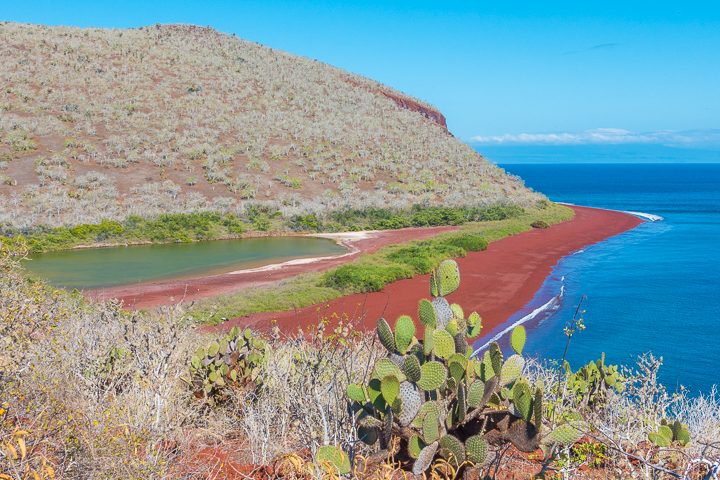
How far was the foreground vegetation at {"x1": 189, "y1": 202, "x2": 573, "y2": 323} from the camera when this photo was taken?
687 inches

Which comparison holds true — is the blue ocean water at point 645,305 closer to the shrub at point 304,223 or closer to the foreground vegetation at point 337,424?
the foreground vegetation at point 337,424

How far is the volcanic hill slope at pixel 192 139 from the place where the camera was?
3844 centimetres

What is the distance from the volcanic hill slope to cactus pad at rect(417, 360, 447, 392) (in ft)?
Result: 104

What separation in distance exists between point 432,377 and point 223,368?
3.32 m

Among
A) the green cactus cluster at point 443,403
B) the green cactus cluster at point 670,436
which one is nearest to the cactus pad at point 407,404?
the green cactus cluster at point 443,403

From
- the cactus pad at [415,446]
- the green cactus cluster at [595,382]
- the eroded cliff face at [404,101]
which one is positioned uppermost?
the eroded cliff face at [404,101]

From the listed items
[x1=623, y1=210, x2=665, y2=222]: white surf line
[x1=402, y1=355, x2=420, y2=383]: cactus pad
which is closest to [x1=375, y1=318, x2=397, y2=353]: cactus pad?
[x1=402, y1=355, x2=420, y2=383]: cactus pad

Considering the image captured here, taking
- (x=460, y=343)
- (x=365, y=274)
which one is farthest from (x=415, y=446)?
(x=365, y=274)

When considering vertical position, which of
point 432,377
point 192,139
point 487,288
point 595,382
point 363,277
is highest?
point 192,139

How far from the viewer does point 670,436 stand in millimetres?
5160

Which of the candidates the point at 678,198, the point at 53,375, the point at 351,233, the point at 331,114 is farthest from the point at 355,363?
the point at 678,198

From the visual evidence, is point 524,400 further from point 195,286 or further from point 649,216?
point 649,216

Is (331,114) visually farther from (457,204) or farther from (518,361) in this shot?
(518,361)

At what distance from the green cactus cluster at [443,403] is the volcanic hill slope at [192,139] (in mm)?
31332
